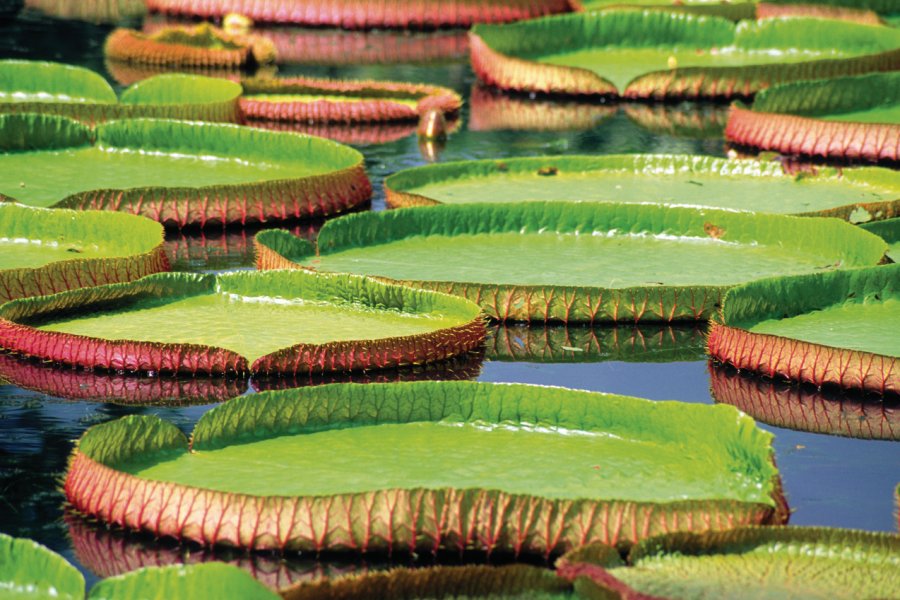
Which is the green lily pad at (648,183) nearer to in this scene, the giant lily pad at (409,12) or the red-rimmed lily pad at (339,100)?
the red-rimmed lily pad at (339,100)

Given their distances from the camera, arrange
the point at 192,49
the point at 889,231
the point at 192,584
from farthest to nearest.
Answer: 1. the point at 192,49
2. the point at 889,231
3. the point at 192,584

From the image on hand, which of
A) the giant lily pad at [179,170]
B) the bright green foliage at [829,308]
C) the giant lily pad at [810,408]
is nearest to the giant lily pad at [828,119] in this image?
the giant lily pad at [179,170]

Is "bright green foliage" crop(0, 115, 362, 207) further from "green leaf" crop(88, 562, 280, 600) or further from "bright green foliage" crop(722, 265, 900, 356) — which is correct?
"green leaf" crop(88, 562, 280, 600)

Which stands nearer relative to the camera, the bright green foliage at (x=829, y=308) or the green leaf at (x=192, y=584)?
the green leaf at (x=192, y=584)

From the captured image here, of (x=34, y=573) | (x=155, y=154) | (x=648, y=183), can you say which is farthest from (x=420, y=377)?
(x=155, y=154)

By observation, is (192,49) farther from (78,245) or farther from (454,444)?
(454,444)

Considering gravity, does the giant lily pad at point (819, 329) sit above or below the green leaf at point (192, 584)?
below
